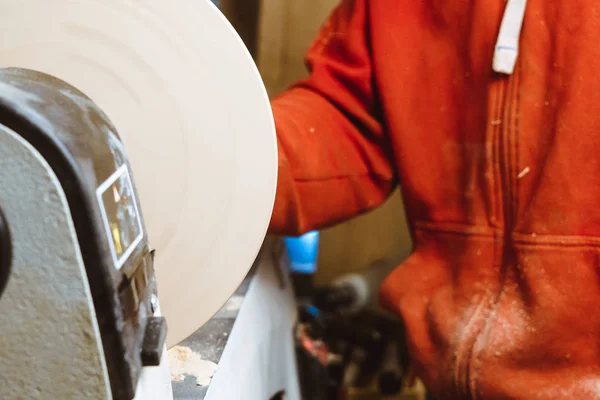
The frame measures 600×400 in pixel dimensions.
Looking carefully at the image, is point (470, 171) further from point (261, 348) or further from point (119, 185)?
point (119, 185)

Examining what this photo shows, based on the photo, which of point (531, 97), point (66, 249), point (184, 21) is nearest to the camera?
point (66, 249)

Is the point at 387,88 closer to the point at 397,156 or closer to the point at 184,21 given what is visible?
the point at 397,156

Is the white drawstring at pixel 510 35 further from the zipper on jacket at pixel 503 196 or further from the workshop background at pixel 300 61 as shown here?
the workshop background at pixel 300 61

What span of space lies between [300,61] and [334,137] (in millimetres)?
433

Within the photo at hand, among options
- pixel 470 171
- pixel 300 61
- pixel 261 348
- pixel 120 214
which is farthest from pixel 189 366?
pixel 300 61

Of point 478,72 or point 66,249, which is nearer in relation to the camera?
point 66,249

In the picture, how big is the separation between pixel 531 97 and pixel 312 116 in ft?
0.76

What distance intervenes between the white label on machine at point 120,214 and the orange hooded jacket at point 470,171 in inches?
10.6

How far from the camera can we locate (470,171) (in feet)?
1.95

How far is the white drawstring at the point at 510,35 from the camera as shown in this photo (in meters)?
0.53

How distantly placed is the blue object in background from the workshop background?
0.24ft

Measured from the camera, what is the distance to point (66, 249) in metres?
0.25

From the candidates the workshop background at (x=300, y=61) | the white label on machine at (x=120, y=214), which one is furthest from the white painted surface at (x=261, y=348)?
the workshop background at (x=300, y=61)

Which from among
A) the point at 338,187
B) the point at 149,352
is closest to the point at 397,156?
the point at 338,187
